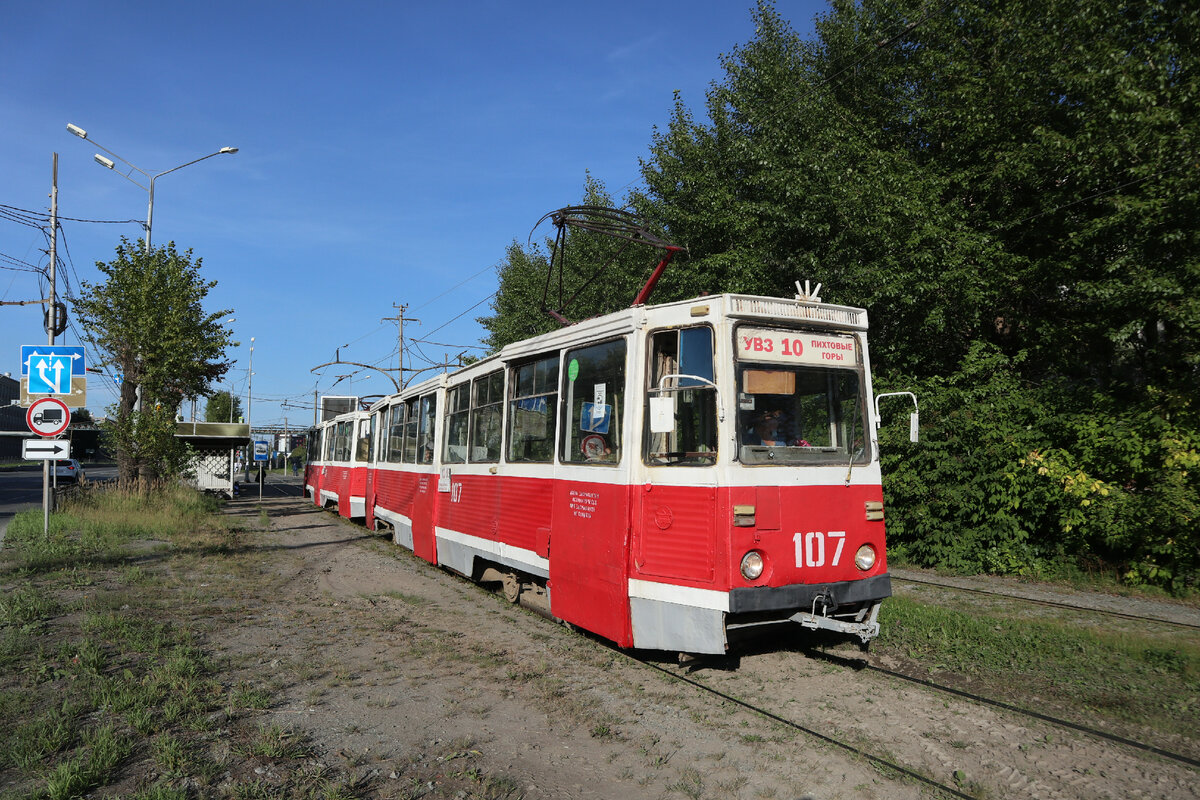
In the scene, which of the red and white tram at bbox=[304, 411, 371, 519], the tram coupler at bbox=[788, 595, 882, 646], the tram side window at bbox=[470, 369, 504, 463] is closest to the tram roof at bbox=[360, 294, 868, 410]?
the tram coupler at bbox=[788, 595, 882, 646]

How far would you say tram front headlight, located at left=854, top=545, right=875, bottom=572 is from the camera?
6309 mm

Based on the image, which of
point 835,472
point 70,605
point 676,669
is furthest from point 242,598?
point 835,472

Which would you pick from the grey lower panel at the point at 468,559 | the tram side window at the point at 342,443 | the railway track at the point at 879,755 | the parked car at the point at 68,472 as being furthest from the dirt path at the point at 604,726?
the parked car at the point at 68,472

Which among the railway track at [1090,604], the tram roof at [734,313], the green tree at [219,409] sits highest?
the green tree at [219,409]

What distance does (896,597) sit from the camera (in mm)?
9484

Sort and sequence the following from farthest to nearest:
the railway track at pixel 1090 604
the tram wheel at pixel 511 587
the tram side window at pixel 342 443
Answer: the tram side window at pixel 342 443
the tram wheel at pixel 511 587
the railway track at pixel 1090 604

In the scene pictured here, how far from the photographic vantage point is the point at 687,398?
6.25 meters

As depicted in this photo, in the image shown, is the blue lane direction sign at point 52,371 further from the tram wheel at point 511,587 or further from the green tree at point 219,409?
the green tree at point 219,409

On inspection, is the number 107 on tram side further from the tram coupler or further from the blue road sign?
the blue road sign

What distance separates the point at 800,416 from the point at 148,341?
18256mm

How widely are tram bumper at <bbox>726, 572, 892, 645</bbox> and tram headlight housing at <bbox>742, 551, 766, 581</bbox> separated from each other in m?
0.11

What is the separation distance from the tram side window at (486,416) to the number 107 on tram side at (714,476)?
5.94 ft

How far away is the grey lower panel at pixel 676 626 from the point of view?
5.79 metres

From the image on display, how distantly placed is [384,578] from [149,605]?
339 centimetres
